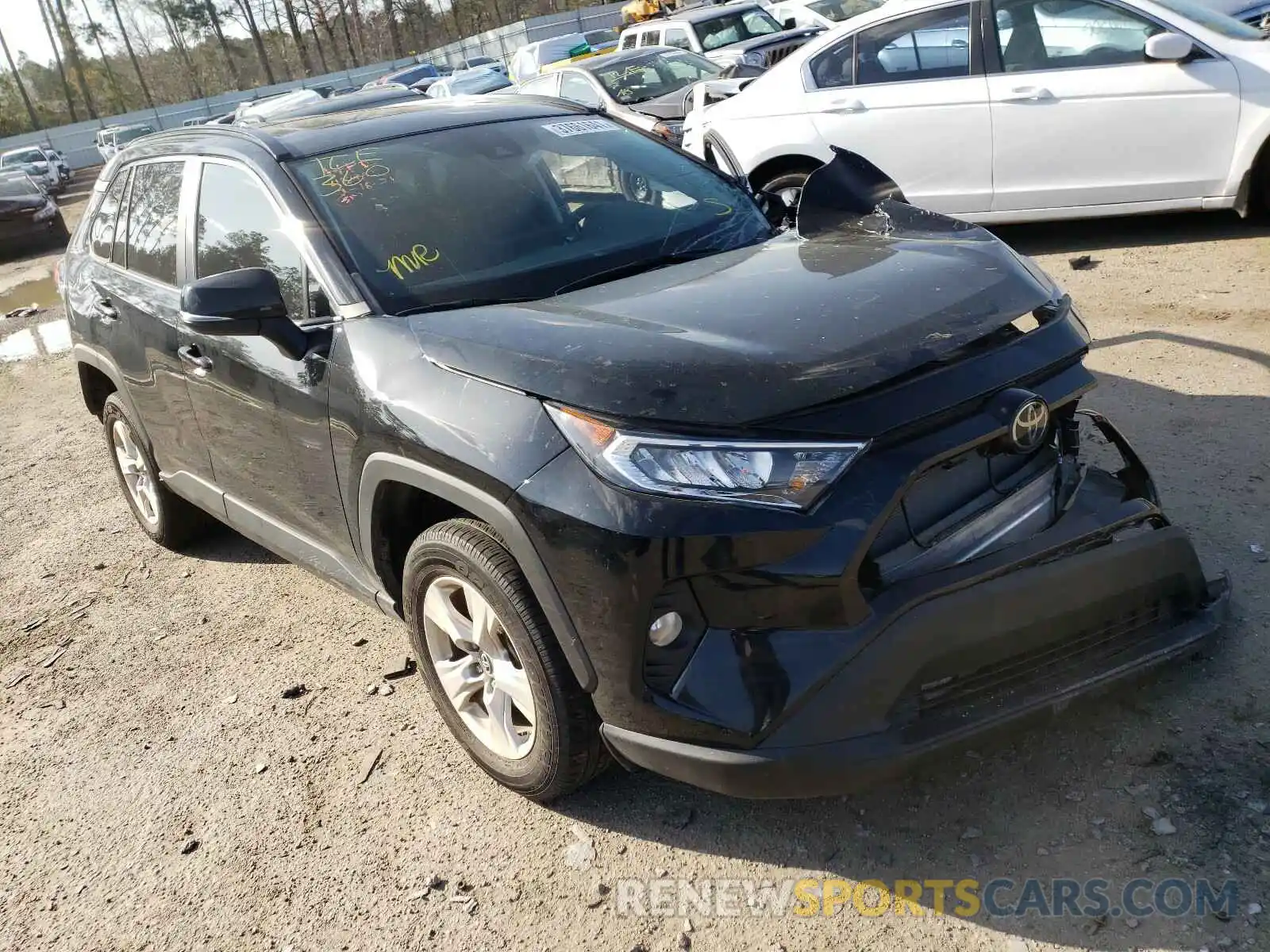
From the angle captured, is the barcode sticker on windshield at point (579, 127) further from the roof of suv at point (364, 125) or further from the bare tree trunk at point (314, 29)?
the bare tree trunk at point (314, 29)

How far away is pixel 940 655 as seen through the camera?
7.59ft

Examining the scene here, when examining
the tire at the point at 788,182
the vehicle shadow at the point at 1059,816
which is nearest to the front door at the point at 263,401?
the vehicle shadow at the point at 1059,816

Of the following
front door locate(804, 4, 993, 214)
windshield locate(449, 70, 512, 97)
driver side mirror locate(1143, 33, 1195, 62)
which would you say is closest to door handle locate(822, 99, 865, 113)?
front door locate(804, 4, 993, 214)

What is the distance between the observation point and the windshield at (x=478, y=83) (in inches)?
955

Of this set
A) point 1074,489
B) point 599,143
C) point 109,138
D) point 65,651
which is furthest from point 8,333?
point 109,138

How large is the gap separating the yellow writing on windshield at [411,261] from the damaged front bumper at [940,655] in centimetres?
Answer: 147

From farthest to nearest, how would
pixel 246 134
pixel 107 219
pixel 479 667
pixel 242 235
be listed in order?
1. pixel 107 219
2. pixel 246 134
3. pixel 242 235
4. pixel 479 667

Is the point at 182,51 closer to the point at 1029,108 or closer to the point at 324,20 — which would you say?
the point at 324,20

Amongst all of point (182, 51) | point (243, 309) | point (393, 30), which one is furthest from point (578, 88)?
point (182, 51)

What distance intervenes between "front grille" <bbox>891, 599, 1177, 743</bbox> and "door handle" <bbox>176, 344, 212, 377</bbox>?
2608mm

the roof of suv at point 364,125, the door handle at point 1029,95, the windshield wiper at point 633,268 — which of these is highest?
the roof of suv at point 364,125

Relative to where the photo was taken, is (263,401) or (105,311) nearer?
(263,401)

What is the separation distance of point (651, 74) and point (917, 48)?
7.13m

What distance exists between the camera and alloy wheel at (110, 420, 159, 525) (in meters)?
4.97
